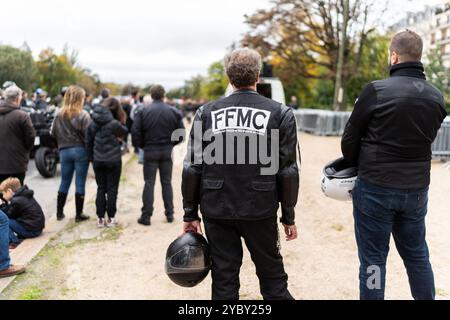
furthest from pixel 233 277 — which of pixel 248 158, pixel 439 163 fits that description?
pixel 439 163

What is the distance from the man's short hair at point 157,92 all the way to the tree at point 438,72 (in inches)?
371

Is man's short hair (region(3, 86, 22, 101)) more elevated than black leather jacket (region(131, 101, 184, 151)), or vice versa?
man's short hair (region(3, 86, 22, 101))

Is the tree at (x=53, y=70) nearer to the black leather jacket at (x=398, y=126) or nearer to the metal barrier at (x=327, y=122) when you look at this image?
the metal barrier at (x=327, y=122)

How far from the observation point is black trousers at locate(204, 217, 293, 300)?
2988mm

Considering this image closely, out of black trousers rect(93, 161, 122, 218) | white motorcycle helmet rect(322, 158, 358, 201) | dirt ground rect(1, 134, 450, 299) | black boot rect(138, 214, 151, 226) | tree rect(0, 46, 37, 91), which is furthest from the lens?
tree rect(0, 46, 37, 91)

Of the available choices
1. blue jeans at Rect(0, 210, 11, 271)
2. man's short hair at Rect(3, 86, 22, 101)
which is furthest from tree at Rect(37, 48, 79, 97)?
blue jeans at Rect(0, 210, 11, 271)

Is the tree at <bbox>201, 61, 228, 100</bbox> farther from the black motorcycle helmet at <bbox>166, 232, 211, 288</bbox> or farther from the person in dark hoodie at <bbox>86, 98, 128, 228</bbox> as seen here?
the black motorcycle helmet at <bbox>166, 232, 211, 288</bbox>

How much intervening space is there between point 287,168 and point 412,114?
868mm

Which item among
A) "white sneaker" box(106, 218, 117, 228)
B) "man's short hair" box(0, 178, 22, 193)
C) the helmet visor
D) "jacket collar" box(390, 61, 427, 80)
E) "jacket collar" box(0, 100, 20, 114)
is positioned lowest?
"white sneaker" box(106, 218, 117, 228)

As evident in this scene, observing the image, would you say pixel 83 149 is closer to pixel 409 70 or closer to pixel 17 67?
pixel 409 70

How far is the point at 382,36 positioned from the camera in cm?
2652

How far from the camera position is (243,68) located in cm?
295

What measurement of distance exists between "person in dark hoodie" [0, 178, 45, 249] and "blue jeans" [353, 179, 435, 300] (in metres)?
4.08
